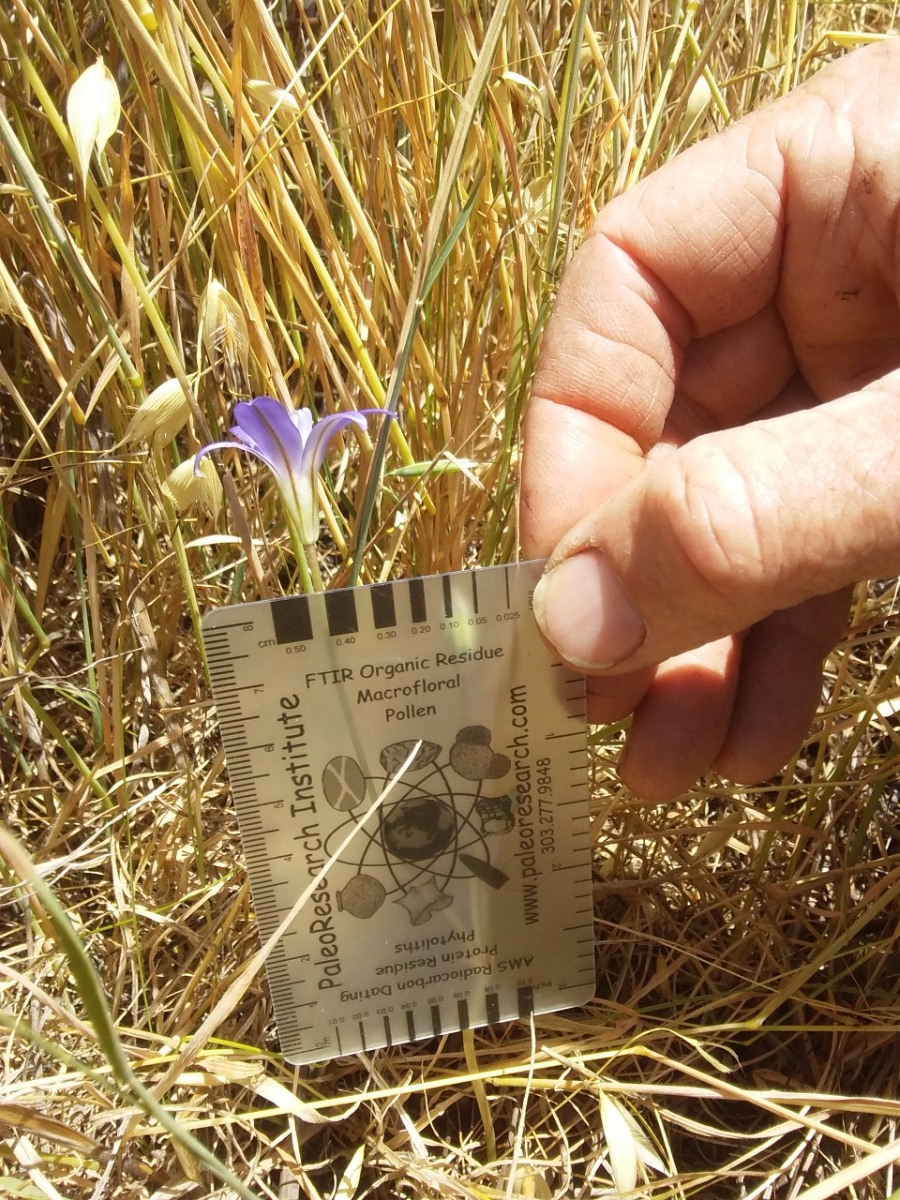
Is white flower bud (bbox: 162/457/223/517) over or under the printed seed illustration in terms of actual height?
over

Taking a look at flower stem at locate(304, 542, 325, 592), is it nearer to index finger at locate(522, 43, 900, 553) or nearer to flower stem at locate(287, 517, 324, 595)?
flower stem at locate(287, 517, 324, 595)

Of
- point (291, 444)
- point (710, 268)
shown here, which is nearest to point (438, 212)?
point (291, 444)

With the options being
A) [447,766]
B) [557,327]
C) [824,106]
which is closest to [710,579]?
[447,766]

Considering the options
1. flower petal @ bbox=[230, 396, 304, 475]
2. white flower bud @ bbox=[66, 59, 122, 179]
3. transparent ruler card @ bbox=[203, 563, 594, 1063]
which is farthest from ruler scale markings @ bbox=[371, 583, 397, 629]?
white flower bud @ bbox=[66, 59, 122, 179]

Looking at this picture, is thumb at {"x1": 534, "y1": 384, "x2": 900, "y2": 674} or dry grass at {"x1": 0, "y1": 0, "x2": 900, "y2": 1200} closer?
thumb at {"x1": 534, "y1": 384, "x2": 900, "y2": 674}

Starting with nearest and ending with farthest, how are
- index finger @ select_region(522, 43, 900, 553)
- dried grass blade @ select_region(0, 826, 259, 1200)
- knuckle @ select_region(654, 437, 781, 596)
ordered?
dried grass blade @ select_region(0, 826, 259, 1200)
knuckle @ select_region(654, 437, 781, 596)
index finger @ select_region(522, 43, 900, 553)

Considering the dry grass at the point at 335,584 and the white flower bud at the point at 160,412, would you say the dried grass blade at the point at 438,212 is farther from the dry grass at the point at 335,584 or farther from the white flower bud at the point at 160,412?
the white flower bud at the point at 160,412
